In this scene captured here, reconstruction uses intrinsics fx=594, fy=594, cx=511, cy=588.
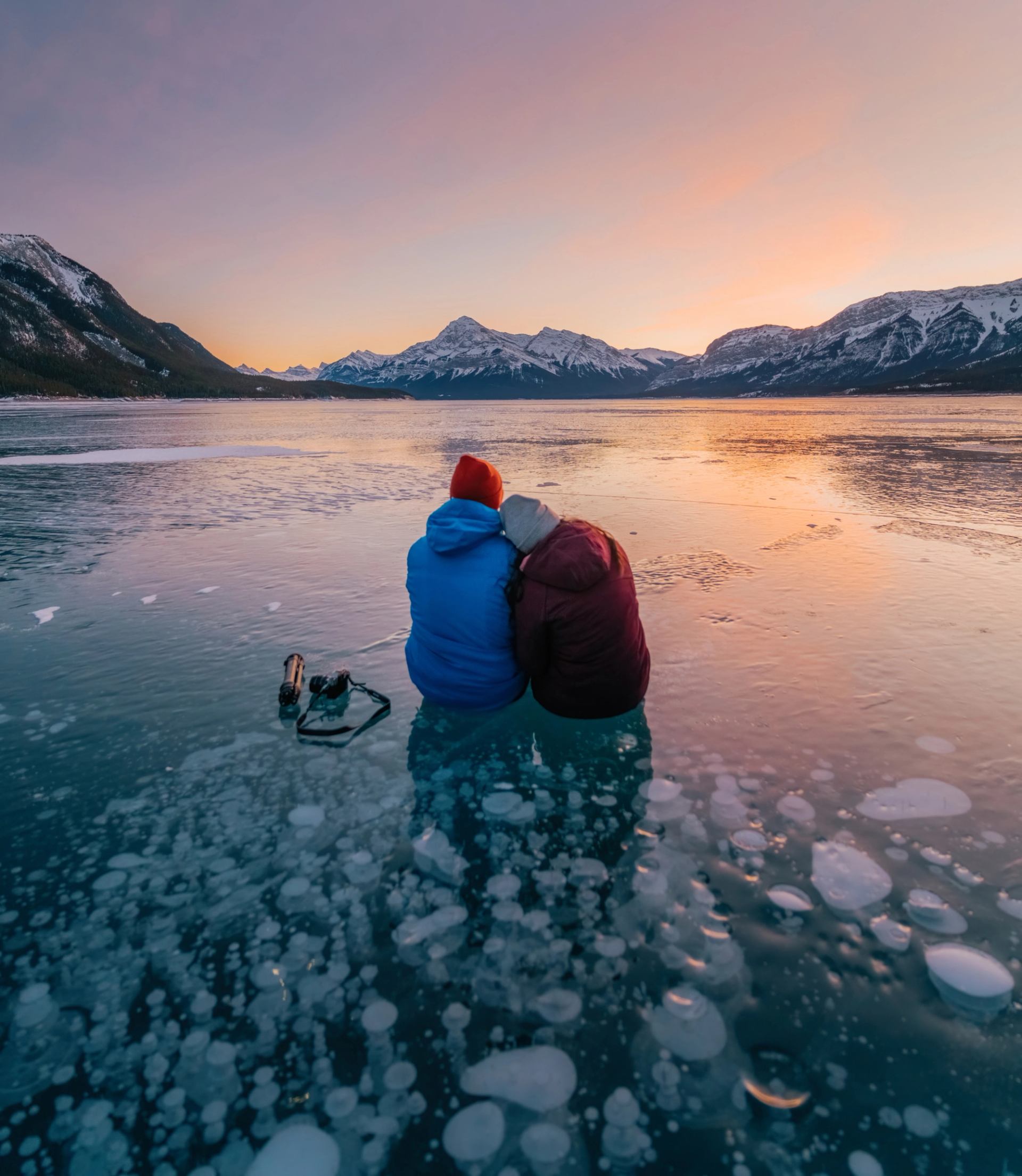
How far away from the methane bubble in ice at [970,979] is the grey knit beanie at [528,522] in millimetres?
3177

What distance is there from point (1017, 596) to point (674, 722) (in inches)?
223

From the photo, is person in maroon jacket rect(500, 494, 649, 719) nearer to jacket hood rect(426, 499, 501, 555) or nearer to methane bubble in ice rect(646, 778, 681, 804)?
jacket hood rect(426, 499, 501, 555)

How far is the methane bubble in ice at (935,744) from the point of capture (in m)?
4.32

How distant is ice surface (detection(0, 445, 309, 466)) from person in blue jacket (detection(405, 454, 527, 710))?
23016mm

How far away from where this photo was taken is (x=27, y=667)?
5.75 meters

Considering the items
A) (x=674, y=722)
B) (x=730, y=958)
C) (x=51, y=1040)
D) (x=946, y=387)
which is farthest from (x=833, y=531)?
(x=946, y=387)

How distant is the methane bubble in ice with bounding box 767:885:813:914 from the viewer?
119 inches

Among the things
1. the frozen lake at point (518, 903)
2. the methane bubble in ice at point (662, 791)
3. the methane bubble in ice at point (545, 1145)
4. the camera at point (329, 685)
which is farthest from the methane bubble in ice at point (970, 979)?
the camera at point (329, 685)

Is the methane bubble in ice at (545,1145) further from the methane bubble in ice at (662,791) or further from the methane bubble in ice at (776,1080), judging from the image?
the methane bubble in ice at (662,791)

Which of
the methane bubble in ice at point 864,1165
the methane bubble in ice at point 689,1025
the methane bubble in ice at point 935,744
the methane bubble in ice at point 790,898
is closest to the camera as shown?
the methane bubble in ice at point 864,1165

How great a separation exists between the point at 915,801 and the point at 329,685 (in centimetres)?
443

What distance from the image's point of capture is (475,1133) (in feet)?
7.02

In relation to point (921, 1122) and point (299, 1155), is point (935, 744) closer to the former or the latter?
point (921, 1122)

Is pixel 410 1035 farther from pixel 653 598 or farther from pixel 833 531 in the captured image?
pixel 833 531
